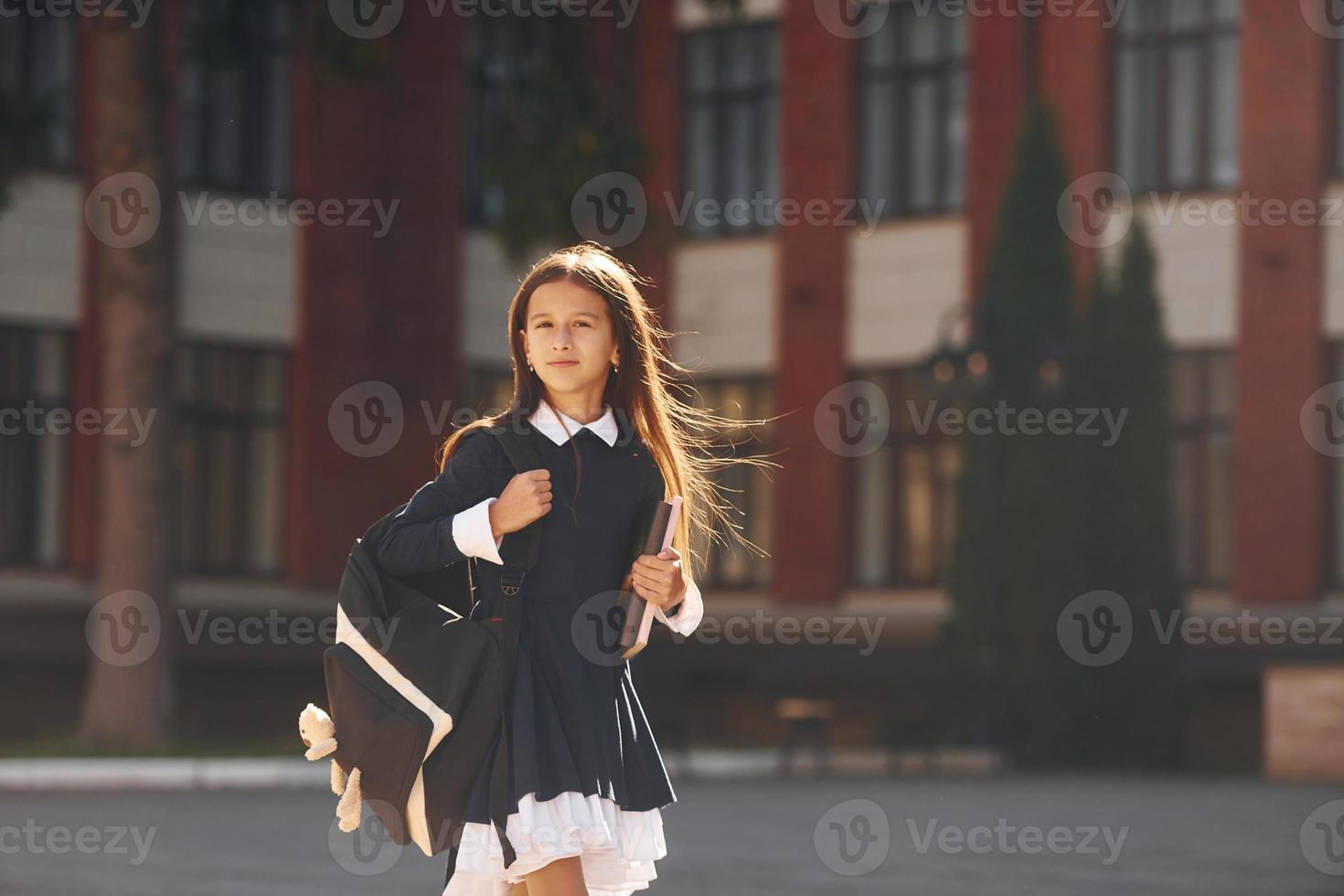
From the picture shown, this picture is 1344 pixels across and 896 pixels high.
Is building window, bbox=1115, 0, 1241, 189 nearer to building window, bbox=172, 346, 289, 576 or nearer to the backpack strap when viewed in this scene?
building window, bbox=172, 346, 289, 576

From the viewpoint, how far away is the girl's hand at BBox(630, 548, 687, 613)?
4504 millimetres

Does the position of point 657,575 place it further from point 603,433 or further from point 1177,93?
point 1177,93

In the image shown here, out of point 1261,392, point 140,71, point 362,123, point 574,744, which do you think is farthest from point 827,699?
point 574,744

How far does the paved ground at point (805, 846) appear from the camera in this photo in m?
9.31

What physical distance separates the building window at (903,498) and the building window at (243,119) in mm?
7108

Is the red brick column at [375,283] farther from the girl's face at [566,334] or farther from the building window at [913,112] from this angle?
the girl's face at [566,334]

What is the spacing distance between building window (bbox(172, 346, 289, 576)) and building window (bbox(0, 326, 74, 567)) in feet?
4.57

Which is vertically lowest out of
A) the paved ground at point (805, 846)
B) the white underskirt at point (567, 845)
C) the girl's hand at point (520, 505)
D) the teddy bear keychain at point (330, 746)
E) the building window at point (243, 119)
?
the paved ground at point (805, 846)

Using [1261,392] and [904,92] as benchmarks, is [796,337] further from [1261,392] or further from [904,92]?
[1261,392]

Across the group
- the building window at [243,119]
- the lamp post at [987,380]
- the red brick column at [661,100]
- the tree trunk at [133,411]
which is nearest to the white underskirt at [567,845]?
the tree trunk at [133,411]

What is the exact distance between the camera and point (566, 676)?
4508mm

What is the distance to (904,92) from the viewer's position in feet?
85.5

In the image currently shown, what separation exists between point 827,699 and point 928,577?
182 cm

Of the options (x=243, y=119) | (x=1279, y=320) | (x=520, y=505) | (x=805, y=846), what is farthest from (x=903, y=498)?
(x=520, y=505)
